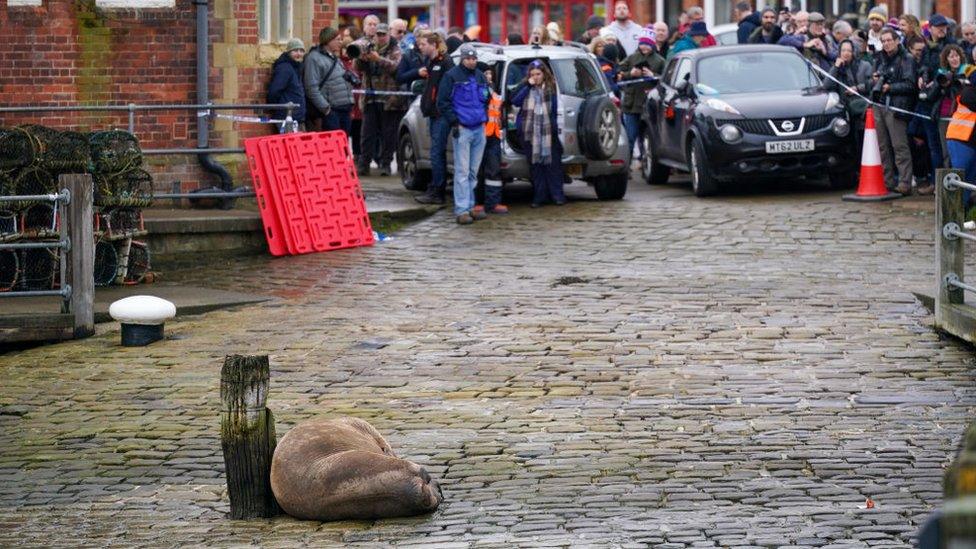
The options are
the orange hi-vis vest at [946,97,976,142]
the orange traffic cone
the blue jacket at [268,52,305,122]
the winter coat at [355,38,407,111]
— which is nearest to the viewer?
the orange hi-vis vest at [946,97,976,142]

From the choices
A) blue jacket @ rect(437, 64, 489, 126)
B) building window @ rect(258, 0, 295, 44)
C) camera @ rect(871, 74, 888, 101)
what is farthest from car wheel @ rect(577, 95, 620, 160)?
building window @ rect(258, 0, 295, 44)

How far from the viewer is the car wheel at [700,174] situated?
20547 mm

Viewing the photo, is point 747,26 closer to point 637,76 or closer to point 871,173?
point 637,76

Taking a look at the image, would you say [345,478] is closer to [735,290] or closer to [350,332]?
[350,332]

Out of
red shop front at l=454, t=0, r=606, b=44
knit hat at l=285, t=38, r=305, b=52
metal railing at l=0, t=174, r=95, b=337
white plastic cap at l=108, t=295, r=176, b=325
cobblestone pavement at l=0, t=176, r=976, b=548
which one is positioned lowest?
cobblestone pavement at l=0, t=176, r=976, b=548

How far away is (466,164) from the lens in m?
18.8

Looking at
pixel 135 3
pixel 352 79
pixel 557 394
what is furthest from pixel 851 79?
pixel 557 394

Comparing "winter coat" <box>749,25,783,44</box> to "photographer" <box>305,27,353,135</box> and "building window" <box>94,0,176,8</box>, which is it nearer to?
"photographer" <box>305,27,353,135</box>

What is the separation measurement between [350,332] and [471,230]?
5.72 m

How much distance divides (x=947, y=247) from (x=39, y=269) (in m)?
7.13

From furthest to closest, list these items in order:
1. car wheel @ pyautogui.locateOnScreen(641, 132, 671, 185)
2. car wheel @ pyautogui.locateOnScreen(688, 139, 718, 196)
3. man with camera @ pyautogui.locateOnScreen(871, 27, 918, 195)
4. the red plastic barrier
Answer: car wheel @ pyautogui.locateOnScreen(641, 132, 671, 185)
car wheel @ pyautogui.locateOnScreen(688, 139, 718, 196)
man with camera @ pyautogui.locateOnScreen(871, 27, 918, 195)
the red plastic barrier

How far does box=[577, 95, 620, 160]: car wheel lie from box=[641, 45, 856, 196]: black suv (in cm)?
123

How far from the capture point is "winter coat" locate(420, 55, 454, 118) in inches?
765

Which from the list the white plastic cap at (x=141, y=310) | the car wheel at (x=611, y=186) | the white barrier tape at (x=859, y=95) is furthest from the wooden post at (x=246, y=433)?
the white barrier tape at (x=859, y=95)
